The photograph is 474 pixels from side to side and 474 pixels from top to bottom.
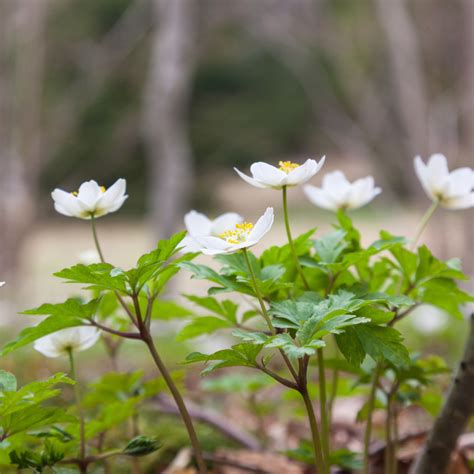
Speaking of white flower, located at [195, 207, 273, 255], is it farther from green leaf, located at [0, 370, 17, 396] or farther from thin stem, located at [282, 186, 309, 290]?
green leaf, located at [0, 370, 17, 396]

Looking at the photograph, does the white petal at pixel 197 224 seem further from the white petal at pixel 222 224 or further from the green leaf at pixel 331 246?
the green leaf at pixel 331 246

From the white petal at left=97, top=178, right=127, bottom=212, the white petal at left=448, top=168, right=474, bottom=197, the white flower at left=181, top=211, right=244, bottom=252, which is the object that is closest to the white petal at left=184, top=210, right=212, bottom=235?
the white flower at left=181, top=211, right=244, bottom=252

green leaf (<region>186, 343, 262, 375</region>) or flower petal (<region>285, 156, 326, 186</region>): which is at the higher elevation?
flower petal (<region>285, 156, 326, 186</region>)

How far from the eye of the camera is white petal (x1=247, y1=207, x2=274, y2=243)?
670 mm

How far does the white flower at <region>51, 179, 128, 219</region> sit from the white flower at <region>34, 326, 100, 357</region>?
151mm

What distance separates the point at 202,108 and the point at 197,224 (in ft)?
39.3

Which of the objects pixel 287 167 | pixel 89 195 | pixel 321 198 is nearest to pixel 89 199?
pixel 89 195

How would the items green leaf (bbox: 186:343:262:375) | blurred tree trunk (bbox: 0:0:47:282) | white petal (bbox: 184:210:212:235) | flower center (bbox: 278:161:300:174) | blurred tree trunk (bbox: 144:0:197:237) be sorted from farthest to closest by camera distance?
blurred tree trunk (bbox: 0:0:47:282)
blurred tree trunk (bbox: 144:0:197:237)
white petal (bbox: 184:210:212:235)
flower center (bbox: 278:161:300:174)
green leaf (bbox: 186:343:262:375)

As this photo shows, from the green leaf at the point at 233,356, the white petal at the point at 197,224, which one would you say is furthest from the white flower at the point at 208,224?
the green leaf at the point at 233,356

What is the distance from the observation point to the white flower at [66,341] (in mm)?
828

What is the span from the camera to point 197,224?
879 millimetres

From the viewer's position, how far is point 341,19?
10539mm

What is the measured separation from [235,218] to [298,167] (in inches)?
7.8

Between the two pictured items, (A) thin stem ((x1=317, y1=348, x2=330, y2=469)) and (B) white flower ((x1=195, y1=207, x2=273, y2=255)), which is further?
(A) thin stem ((x1=317, y1=348, x2=330, y2=469))
